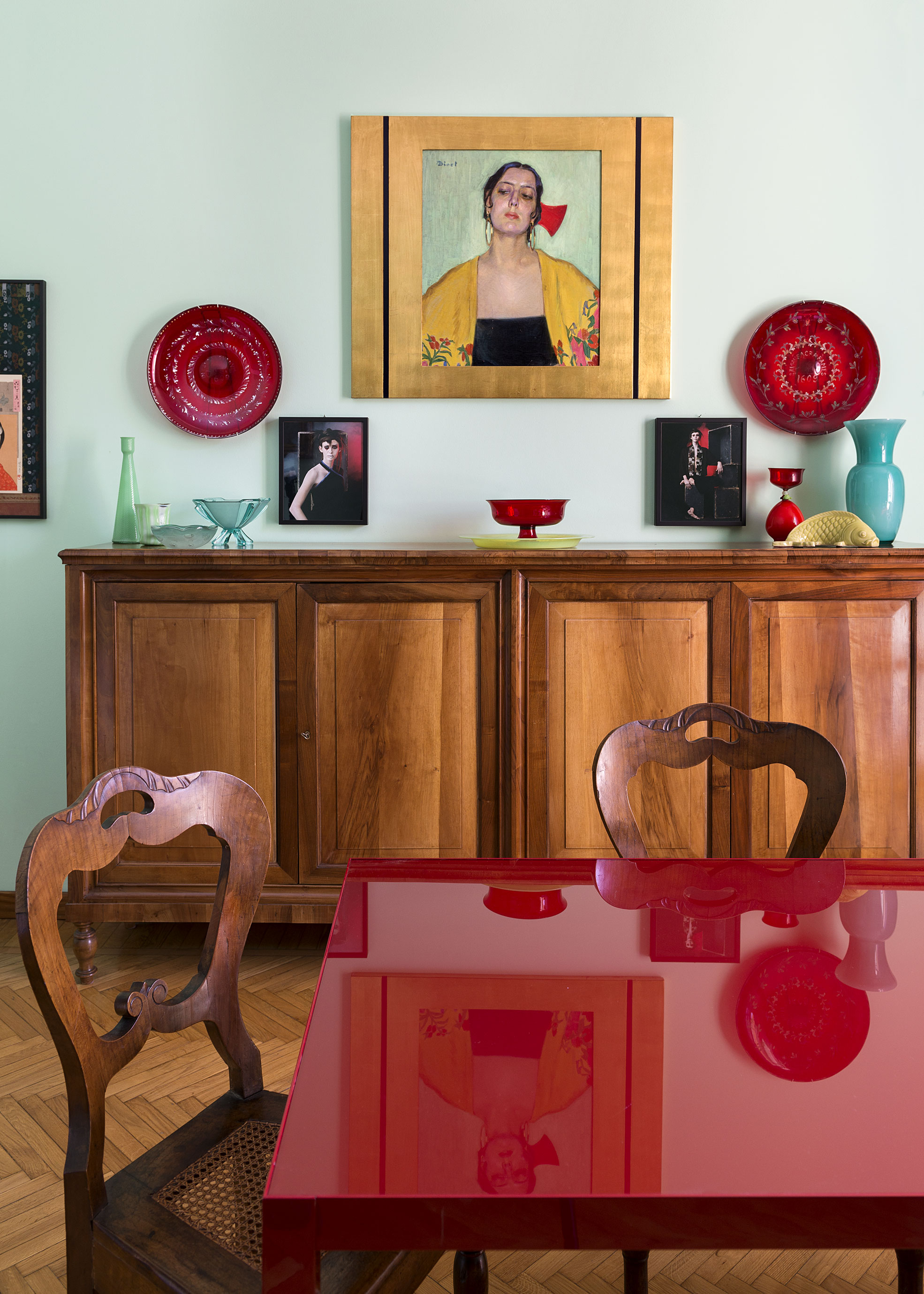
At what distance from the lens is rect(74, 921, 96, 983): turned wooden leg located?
2.66m

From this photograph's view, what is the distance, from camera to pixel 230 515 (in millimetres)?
2799

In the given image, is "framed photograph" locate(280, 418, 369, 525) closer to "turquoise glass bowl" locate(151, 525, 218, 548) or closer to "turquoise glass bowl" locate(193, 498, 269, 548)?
"turquoise glass bowl" locate(193, 498, 269, 548)

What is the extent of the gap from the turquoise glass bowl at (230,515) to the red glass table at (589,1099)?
1841 mm

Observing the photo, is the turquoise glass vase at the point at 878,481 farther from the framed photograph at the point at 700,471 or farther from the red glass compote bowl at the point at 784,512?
the framed photograph at the point at 700,471

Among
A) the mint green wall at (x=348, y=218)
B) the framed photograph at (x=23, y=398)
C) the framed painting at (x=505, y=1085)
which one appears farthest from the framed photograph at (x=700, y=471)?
the framed painting at (x=505, y=1085)

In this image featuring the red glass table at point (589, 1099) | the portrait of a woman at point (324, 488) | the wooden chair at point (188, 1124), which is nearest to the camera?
the red glass table at point (589, 1099)

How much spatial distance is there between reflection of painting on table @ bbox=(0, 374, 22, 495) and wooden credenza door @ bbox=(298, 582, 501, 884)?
46.6 inches

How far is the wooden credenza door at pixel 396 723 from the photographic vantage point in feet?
8.50

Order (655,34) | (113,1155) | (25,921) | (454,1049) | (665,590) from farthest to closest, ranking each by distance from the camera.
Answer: (655,34) → (665,590) → (113,1155) → (25,921) → (454,1049)

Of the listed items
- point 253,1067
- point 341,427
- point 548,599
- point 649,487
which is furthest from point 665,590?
point 253,1067

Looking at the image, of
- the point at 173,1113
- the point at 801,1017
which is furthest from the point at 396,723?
the point at 801,1017

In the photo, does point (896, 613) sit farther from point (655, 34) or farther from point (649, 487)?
point (655, 34)

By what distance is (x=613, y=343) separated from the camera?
303 cm

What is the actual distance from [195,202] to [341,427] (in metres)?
0.84
